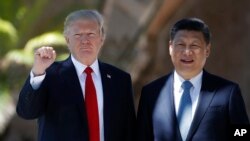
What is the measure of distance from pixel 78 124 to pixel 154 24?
21.0ft

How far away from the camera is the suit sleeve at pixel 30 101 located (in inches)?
160

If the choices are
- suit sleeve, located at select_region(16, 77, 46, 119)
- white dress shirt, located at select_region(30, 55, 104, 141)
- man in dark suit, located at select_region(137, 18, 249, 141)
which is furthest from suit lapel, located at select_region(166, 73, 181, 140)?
suit sleeve, located at select_region(16, 77, 46, 119)

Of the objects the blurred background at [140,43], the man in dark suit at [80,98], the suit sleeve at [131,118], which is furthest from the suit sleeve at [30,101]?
the blurred background at [140,43]

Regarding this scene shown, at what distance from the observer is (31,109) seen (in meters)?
4.10

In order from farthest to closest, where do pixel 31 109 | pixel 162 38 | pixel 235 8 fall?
pixel 162 38 < pixel 235 8 < pixel 31 109

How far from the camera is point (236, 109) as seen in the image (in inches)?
163

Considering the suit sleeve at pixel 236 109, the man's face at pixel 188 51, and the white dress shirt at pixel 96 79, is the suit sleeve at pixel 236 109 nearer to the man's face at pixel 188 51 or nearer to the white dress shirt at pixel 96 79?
the man's face at pixel 188 51

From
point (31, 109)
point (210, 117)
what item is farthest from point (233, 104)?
point (31, 109)

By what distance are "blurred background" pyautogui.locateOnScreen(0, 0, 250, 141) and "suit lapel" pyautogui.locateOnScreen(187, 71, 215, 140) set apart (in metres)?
5.36

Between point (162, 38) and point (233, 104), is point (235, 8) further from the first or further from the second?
point (233, 104)

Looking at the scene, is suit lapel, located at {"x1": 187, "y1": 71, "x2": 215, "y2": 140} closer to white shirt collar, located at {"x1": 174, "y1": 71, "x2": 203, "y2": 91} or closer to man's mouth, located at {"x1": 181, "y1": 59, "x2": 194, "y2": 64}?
white shirt collar, located at {"x1": 174, "y1": 71, "x2": 203, "y2": 91}

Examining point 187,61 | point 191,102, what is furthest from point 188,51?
point 191,102

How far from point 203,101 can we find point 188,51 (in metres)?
0.30

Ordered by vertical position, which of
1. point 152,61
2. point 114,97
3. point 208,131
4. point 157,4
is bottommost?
point 208,131
